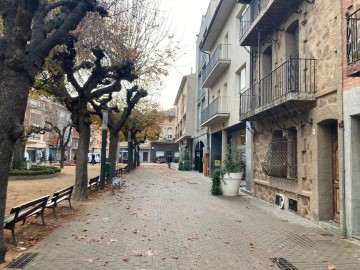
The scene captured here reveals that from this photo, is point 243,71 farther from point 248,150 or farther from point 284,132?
point 284,132

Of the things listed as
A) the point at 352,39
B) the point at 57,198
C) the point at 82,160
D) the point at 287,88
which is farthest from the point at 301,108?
the point at 82,160

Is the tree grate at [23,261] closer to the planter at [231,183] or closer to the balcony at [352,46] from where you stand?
the balcony at [352,46]

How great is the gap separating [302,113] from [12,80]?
729 centimetres

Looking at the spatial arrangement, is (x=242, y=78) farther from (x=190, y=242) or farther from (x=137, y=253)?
(x=137, y=253)

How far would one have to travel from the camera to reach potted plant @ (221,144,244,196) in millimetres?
14461

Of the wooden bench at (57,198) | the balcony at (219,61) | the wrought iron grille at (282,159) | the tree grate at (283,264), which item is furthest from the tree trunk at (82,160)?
the balcony at (219,61)

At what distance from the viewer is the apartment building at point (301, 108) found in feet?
27.9

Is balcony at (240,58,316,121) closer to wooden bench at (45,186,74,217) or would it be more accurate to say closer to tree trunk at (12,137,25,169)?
wooden bench at (45,186,74,217)

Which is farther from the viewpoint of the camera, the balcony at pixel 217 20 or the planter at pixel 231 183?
the balcony at pixel 217 20

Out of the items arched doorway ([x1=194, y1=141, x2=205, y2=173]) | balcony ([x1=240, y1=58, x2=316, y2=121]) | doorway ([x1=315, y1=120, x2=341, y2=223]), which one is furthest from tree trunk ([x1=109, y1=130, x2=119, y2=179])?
doorway ([x1=315, y1=120, x2=341, y2=223])

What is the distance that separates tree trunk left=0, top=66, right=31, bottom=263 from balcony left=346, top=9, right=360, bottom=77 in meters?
5.57

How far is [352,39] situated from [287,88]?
296cm

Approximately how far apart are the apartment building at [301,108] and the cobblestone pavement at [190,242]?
777 millimetres

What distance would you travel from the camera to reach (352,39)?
6781 mm
